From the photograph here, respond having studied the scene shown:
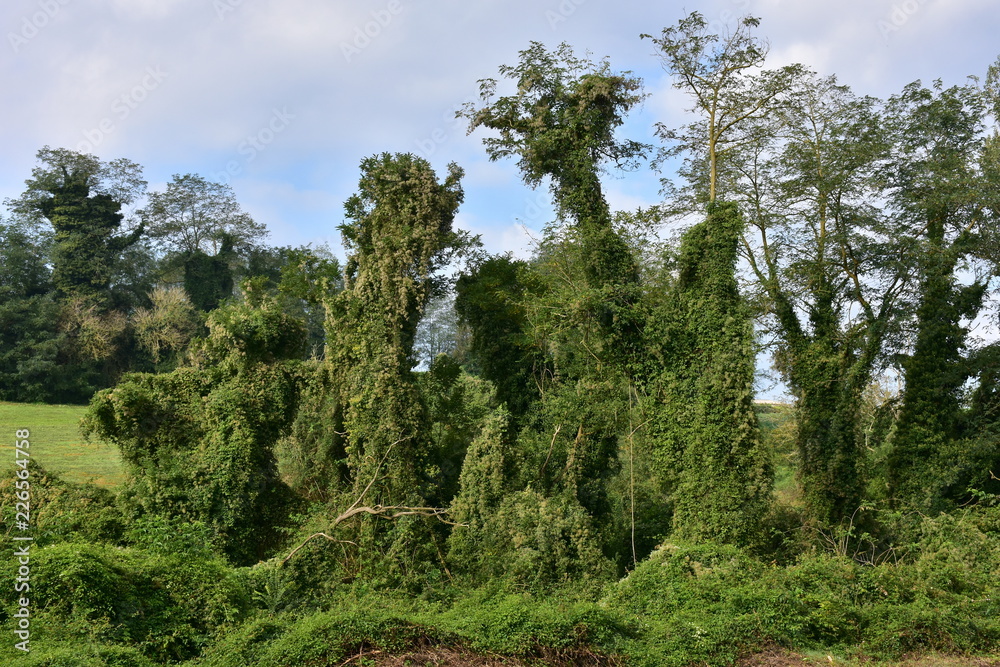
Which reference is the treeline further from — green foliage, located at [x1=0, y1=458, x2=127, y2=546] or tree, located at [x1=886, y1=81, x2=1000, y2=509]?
tree, located at [x1=886, y1=81, x2=1000, y2=509]

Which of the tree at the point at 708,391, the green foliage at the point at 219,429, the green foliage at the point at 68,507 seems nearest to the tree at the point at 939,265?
the tree at the point at 708,391

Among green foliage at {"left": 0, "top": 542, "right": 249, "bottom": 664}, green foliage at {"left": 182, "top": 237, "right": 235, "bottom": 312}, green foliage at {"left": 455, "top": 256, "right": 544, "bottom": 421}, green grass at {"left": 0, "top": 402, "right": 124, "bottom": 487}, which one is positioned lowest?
green foliage at {"left": 0, "top": 542, "right": 249, "bottom": 664}

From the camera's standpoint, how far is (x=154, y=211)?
42.8 meters

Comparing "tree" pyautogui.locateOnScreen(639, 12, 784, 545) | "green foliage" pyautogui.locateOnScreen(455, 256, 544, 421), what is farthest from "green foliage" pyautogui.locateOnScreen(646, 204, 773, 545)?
"green foliage" pyautogui.locateOnScreen(455, 256, 544, 421)

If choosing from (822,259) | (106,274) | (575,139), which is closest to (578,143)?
(575,139)

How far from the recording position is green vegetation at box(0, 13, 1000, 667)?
8891 millimetres

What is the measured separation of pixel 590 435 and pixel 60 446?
57.4ft

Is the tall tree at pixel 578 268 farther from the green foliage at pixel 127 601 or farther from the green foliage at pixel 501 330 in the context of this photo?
the green foliage at pixel 127 601

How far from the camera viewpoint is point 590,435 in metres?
16.0

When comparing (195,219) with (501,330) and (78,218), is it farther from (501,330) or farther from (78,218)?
(501,330)

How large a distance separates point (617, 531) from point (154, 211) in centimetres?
3629

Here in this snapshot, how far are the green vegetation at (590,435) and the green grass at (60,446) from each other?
17.9 inches

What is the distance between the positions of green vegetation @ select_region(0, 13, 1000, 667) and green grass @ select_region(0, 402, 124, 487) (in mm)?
456

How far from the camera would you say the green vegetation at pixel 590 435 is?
29.2 ft
